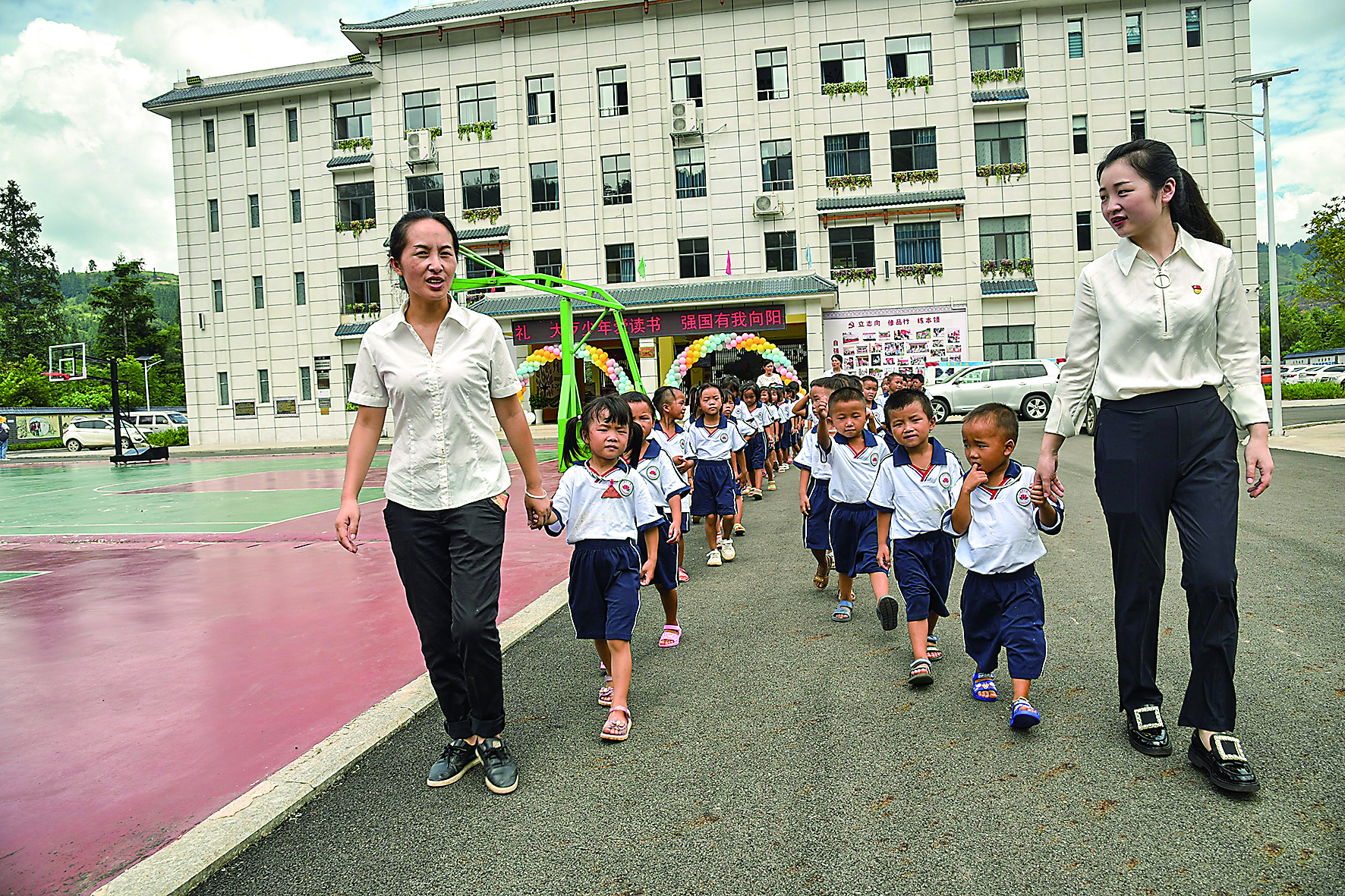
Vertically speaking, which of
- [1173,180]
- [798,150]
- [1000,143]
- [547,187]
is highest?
[798,150]

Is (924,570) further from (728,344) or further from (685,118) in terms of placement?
(685,118)

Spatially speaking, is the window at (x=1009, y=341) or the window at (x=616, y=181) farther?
the window at (x=616, y=181)

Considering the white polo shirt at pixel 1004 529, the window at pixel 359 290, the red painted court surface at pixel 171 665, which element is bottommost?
the red painted court surface at pixel 171 665

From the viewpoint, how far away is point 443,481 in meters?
3.49

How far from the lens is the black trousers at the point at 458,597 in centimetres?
349

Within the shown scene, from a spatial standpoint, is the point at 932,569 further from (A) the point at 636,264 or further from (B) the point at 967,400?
(A) the point at 636,264

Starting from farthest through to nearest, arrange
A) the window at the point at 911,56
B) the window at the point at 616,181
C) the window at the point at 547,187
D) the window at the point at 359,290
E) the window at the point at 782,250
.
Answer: the window at the point at 359,290, the window at the point at 547,187, the window at the point at 616,181, the window at the point at 782,250, the window at the point at 911,56

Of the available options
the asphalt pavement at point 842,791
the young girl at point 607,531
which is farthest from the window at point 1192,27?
the young girl at point 607,531

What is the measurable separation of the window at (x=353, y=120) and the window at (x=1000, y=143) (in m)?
23.3

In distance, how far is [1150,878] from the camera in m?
2.56

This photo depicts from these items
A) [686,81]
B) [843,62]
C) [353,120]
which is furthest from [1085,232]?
[353,120]

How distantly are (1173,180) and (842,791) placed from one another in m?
2.55

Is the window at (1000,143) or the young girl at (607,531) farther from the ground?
the window at (1000,143)

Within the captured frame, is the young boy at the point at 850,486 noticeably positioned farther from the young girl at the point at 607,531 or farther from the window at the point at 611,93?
the window at the point at 611,93
